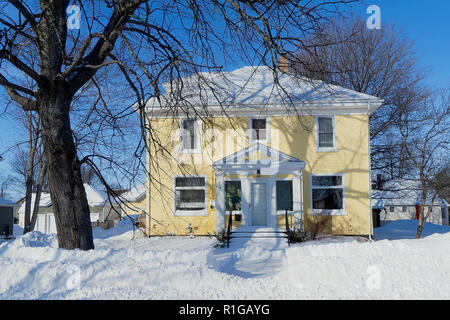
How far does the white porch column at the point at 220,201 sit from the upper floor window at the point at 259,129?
7.58 ft

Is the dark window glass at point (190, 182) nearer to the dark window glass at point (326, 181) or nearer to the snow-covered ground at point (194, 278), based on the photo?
the dark window glass at point (326, 181)

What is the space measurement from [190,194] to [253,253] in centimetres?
575

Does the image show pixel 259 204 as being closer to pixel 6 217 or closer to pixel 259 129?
pixel 259 129

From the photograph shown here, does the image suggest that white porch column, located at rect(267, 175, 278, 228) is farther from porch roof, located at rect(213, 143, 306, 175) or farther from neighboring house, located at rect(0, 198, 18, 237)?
neighboring house, located at rect(0, 198, 18, 237)

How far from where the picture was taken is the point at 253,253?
11.6 m

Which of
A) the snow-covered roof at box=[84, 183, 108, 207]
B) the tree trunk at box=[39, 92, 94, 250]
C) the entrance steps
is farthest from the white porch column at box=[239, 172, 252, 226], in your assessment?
the snow-covered roof at box=[84, 183, 108, 207]

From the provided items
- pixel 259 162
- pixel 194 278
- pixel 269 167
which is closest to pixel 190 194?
pixel 259 162

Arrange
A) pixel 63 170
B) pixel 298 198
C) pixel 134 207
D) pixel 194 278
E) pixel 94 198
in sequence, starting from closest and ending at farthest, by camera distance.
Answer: pixel 194 278 < pixel 63 170 < pixel 298 198 < pixel 134 207 < pixel 94 198

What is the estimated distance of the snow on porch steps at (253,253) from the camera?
893 centimetres

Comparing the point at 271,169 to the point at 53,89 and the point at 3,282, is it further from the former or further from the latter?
the point at 3,282

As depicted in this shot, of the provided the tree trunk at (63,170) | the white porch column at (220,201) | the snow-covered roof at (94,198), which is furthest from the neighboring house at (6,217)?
the tree trunk at (63,170)

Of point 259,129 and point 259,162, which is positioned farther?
point 259,129

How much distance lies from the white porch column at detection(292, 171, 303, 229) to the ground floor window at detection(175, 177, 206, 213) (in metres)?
3.81
